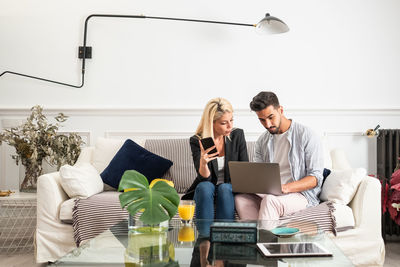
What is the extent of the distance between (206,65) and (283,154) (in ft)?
4.64

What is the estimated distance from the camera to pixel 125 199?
1.66 m

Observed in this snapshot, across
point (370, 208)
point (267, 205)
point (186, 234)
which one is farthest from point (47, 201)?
point (370, 208)

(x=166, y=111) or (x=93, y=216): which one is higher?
(x=166, y=111)

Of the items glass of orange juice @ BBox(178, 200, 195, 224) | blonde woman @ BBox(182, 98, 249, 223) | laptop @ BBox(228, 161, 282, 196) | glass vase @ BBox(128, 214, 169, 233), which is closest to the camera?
glass vase @ BBox(128, 214, 169, 233)

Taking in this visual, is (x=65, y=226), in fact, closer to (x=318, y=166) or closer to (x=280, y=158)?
(x=280, y=158)

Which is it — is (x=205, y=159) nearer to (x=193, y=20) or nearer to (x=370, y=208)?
(x=370, y=208)

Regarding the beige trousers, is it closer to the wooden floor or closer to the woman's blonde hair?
the woman's blonde hair

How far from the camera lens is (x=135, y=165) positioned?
3027 millimetres

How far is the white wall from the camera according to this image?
12.0ft

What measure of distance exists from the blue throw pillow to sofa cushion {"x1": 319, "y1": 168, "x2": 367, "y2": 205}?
107 centimetres

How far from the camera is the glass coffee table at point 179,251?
4.59 feet

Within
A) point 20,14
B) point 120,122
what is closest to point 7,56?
point 20,14

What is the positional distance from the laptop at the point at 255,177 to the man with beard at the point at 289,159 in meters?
0.08

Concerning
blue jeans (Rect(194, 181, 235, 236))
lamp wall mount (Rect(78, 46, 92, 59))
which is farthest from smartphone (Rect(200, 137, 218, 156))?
lamp wall mount (Rect(78, 46, 92, 59))
